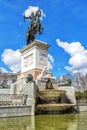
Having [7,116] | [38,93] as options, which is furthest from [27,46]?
[7,116]

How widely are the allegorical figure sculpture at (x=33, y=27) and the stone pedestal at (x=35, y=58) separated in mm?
1475

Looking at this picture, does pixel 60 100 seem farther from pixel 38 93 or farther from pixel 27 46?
pixel 27 46

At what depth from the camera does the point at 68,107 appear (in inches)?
861

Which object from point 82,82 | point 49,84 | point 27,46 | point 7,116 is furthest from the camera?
point 82,82

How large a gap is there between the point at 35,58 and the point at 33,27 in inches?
178

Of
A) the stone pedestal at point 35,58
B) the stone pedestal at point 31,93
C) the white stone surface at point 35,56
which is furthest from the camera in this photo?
the white stone surface at point 35,56

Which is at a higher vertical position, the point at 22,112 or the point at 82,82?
the point at 82,82

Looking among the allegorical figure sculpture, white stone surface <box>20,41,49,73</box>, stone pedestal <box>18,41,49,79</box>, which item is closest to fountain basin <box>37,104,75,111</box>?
stone pedestal <box>18,41,49,79</box>

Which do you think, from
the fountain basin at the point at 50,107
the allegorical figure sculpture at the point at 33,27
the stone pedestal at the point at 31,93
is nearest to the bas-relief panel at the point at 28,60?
the allegorical figure sculpture at the point at 33,27

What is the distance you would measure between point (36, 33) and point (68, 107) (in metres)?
11.0

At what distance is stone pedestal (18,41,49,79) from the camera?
26.3 metres

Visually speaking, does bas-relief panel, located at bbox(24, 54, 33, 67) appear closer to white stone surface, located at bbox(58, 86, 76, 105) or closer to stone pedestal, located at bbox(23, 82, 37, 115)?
white stone surface, located at bbox(58, 86, 76, 105)

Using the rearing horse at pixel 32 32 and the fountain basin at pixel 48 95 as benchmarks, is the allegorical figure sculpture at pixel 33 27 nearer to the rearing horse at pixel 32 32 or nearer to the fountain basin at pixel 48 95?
the rearing horse at pixel 32 32

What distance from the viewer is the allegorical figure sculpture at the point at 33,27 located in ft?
94.5
